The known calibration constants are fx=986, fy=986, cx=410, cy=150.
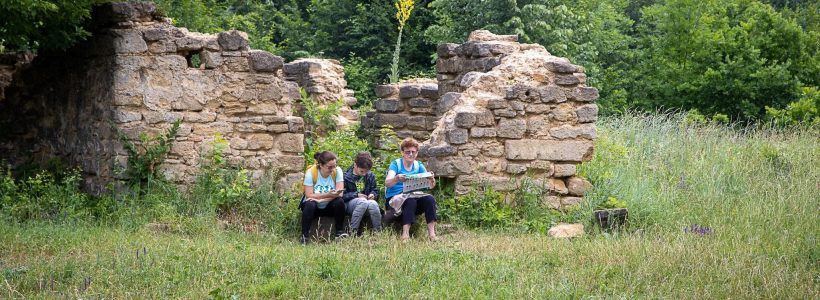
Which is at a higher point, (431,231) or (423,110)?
(423,110)

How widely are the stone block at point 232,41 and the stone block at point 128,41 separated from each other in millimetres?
872

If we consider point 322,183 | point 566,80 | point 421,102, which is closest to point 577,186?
point 566,80

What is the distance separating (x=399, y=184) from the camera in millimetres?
10305

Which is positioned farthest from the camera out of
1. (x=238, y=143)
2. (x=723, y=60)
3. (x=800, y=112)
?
(x=723, y=60)

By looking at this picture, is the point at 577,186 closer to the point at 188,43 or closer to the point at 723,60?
the point at 188,43

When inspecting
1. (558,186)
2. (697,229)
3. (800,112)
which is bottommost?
(697,229)

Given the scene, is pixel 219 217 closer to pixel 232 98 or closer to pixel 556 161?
pixel 232 98

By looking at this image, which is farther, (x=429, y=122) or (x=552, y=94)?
(x=429, y=122)

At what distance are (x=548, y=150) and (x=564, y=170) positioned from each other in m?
0.30

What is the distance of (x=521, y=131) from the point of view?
10.9 metres

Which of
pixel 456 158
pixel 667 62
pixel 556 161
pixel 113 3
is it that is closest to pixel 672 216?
pixel 556 161

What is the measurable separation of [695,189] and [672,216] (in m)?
1.52

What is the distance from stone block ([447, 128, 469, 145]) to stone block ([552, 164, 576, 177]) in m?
1.15

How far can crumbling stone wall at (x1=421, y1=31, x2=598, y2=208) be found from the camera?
35.5 ft
